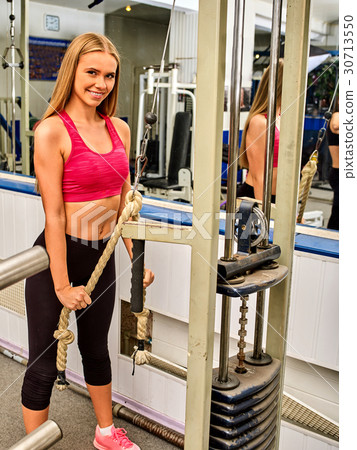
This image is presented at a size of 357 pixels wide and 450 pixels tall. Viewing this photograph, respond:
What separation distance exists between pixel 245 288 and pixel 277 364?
0.40 meters

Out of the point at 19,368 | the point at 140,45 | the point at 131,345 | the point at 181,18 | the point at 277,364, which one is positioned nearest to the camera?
the point at 277,364

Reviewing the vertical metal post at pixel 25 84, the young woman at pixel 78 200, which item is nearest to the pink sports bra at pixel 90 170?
the young woman at pixel 78 200

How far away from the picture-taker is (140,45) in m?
9.66

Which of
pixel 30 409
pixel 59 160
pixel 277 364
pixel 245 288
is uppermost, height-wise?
pixel 59 160

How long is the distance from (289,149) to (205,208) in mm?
439

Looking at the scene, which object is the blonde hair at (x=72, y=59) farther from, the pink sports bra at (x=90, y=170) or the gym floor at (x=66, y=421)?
the gym floor at (x=66, y=421)

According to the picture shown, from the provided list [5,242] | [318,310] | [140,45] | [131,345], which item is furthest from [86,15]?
[318,310]

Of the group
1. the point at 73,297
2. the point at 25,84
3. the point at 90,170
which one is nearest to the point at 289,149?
the point at 90,170

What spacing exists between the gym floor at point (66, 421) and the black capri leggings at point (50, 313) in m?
0.37

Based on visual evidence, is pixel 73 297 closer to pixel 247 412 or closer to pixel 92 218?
pixel 92 218

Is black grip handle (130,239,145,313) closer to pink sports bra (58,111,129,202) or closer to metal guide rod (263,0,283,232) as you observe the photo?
metal guide rod (263,0,283,232)

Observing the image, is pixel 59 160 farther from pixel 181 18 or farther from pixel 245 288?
pixel 181 18

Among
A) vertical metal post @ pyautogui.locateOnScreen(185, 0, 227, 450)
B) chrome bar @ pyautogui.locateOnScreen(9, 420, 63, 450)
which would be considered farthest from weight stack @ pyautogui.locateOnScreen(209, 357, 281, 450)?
chrome bar @ pyautogui.locateOnScreen(9, 420, 63, 450)

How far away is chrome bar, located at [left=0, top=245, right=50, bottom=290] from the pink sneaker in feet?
5.08
